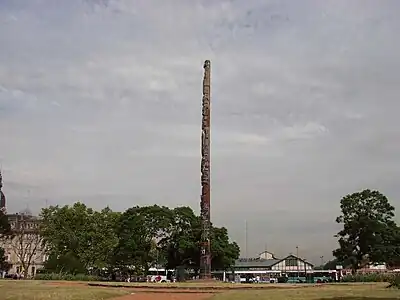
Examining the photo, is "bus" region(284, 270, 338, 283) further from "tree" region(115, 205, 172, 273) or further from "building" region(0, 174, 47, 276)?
"building" region(0, 174, 47, 276)

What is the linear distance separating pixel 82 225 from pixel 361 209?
36907 millimetres

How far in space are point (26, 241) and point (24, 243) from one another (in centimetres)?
258

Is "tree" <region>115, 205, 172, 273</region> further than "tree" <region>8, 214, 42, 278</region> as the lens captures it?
No

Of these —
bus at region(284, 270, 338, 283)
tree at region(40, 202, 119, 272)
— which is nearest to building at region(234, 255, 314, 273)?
bus at region(284, 270, 338, 283)

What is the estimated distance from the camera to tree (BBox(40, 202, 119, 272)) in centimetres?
7400

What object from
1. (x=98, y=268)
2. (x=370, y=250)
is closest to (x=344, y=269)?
(x=370, y=250)

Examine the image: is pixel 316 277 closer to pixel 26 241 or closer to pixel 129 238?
pixel 129 238

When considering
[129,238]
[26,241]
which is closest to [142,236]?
[129,238]

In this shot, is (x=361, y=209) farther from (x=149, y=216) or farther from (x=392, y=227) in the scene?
(x=149, y=216)

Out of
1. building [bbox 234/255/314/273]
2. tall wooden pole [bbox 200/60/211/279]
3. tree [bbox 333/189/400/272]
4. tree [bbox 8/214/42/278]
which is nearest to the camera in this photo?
tall wooden pole [bbox 200/60/211/279]

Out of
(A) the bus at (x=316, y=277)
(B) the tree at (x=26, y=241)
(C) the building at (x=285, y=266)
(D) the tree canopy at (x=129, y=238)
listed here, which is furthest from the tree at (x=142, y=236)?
(C) the building at (x=285, y=266)

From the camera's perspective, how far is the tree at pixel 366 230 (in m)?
71.9

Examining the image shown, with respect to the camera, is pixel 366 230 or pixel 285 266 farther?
pixel 285 266

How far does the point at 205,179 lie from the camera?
178 ft
